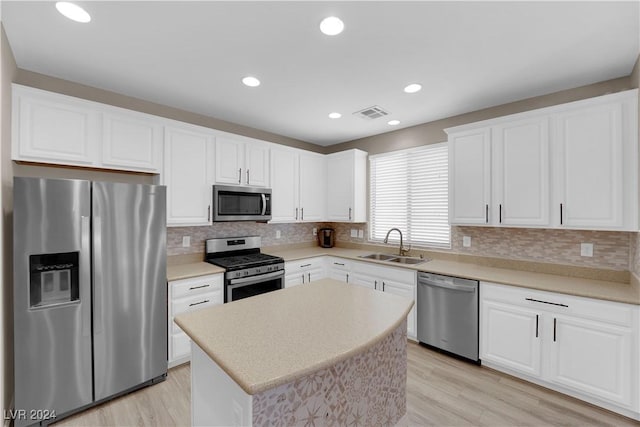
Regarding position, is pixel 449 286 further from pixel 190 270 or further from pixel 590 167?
pixel 190 270

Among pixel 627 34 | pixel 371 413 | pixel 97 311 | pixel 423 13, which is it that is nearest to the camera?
pixel 371 413

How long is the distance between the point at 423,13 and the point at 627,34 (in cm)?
140

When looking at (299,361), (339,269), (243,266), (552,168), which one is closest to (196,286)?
(243,266)

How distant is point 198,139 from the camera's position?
2.92 m

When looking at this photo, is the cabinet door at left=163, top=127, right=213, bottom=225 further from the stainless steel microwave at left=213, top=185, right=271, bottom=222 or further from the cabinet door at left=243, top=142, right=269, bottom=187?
the cabinet door at left=243, top=142, right=269, bottom=187

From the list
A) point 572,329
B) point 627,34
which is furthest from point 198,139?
point 572,329

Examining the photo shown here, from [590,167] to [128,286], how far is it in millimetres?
3835

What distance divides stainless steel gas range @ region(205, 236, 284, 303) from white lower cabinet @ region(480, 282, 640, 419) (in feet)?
7.12

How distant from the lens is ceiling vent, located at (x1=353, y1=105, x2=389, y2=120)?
3.03 m

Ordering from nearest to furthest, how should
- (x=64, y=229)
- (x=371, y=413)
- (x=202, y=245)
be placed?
(x=371, y=413) < (x=64, y=229) < (x=202, y=245)

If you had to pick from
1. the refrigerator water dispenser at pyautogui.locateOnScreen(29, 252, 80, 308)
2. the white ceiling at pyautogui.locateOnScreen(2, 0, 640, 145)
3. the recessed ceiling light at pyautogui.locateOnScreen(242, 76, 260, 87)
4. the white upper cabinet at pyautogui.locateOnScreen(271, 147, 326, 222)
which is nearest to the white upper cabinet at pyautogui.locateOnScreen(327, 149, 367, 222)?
the white upper cabinet at pyautogui.locateOnScreen(271, 147, 326, 222)

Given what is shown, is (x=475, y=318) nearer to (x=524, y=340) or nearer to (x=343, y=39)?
(x=524, y=340)

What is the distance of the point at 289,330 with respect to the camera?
133cm

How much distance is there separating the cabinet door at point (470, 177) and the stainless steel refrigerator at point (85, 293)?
9.51 feet
